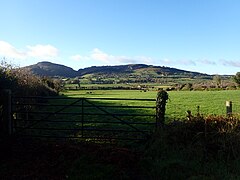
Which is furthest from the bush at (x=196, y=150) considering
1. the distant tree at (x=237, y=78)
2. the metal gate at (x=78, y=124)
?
the distant tree at (x=237, y=78)

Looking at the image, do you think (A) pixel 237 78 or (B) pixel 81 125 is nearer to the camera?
(B) pixel 81 125

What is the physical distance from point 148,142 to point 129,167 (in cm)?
233

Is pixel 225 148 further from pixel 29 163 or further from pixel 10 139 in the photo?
pixel 10 139

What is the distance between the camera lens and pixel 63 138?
1209 centimetres

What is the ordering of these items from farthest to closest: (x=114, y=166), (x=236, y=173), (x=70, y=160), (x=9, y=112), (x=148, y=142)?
(x=9, y=112) < (x=148, y=142) < (x=70, y=160) < (x=114, y=166) < (x=236, y=173)

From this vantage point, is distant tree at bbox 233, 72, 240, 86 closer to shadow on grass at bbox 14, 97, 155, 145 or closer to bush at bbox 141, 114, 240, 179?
shadow on grass at bbox 14, 97, 155, 145

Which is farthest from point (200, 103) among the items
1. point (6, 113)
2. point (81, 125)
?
point (6, 113)

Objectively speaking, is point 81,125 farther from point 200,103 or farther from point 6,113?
point 200,103

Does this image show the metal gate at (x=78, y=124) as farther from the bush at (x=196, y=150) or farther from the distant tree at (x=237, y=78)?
the distant tree at (x=237, y=78)

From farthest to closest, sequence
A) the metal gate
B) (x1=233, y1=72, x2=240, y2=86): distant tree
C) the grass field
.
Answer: (x1=233, y1=72, x2=240, y2=86): distant tree < the grass field < the metal gate

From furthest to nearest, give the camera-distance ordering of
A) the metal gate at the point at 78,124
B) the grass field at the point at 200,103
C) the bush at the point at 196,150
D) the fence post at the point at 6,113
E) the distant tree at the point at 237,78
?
the distant tree at the point at 237,78 < the grass field at the point at 200,103 < the fence post at the point at 6,113 < the metal gate at the point at 78,124 < the bush at the point at 196,150

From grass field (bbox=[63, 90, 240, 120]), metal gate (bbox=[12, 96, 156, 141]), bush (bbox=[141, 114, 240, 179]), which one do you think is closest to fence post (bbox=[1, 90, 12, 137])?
metal gate (bbox=[12, 96, 156, 141])

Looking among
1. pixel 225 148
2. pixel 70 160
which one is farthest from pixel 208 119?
pixel 70 160

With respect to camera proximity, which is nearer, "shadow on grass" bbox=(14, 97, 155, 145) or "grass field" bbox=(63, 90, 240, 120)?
"shadow on grass" bbox=(14, 97, 155, 145)
